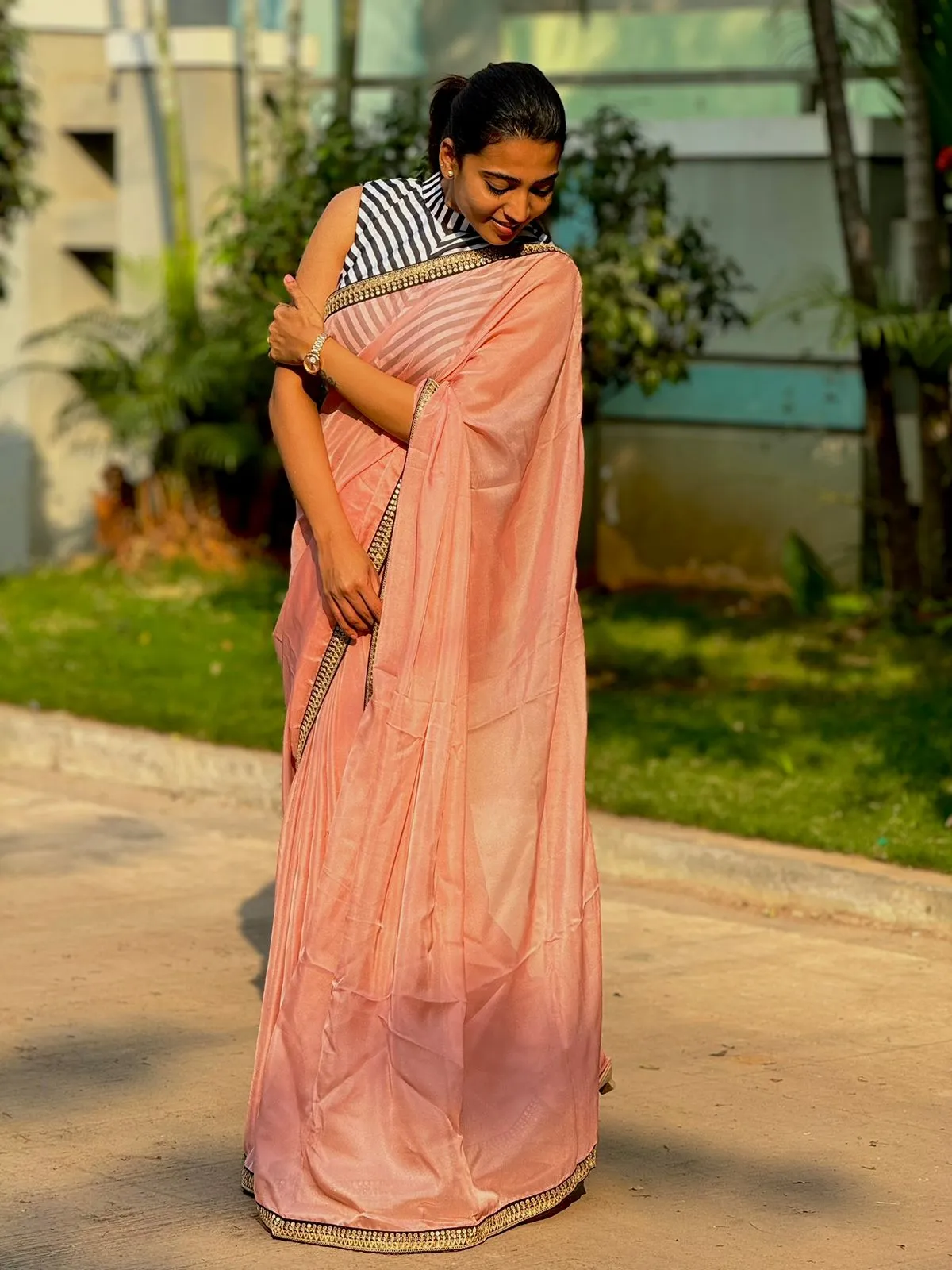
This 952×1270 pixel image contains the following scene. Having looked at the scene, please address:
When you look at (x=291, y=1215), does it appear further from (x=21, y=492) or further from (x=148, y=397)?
(x=21, y=492)

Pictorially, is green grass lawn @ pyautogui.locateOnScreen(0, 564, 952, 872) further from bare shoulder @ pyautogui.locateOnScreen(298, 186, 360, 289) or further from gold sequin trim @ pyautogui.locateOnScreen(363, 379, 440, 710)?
bare shoulder @ pyautogui.locateOnScreen(298, 186, 360, 289)

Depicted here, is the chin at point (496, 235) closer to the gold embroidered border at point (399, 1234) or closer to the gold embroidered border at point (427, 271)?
the gold embroidered border at point (427, 271)

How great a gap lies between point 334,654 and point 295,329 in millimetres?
589

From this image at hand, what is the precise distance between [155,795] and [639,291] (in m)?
3.23

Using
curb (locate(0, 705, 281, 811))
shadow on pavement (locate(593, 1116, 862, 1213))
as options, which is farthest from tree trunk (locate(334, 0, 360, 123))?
shadow on pavement (locate(593, 1116, 862, 1213))

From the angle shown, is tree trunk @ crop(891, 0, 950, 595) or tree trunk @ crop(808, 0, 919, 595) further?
tree trunk @ crop(808, 0, 919, 595)

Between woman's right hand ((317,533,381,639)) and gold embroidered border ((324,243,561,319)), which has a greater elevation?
gold embroidered border ((324,243,561,319))

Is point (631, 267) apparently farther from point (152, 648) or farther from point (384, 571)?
point (384, 571)

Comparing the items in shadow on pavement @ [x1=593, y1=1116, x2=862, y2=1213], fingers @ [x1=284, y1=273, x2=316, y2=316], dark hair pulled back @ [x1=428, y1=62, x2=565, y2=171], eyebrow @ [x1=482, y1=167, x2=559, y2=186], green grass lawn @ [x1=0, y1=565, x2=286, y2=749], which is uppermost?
dark hair pulled back @ [x1=428, y1=62, x2=565, y2=171]

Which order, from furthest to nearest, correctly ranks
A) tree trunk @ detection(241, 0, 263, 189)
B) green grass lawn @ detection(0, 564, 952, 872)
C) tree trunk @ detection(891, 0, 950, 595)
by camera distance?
tree trunk @ detection(241, 0, 263, 189), tree trunk @ detection(891, 0, 950, 595), green grass lawn @ detection(0, 564, 952, 872)

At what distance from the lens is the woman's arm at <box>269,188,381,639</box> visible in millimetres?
4055

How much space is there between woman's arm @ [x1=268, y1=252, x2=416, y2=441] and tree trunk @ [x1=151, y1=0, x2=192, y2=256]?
10.1 meters

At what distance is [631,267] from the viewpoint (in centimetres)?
993

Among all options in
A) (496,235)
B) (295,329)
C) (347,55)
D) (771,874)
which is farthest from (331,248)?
(347,55)
